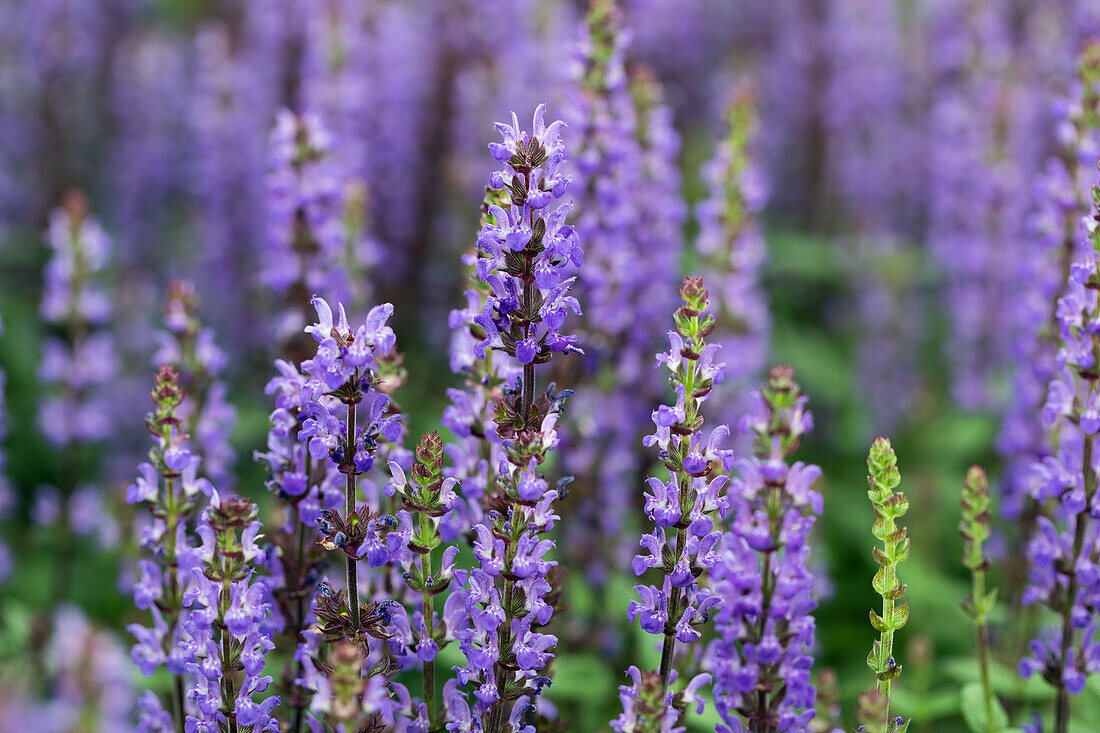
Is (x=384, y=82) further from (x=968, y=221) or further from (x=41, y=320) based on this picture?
(x=968, y=221)

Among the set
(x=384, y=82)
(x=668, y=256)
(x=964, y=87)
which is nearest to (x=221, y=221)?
(x=384, y=82)

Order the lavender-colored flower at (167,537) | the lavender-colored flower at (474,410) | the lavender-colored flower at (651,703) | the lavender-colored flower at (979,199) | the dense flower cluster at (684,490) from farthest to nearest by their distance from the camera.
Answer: the lavender-colored flower at (979,199)
the lavender-colored flower at (474,410)
the lavender-colored flower at (167,537)
the dense flower cluster at (684,490)
the lavender-colored flower at (651,703)

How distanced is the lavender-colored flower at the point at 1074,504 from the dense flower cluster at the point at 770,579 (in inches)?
39.4

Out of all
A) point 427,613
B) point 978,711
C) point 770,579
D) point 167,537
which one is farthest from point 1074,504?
point 167,537

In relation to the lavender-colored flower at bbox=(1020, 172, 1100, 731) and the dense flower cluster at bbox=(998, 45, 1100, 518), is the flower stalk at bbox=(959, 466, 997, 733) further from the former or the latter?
the dense flower cluster at bbox=(998, 45, 1100, 518)

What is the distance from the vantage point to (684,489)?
2.83 m

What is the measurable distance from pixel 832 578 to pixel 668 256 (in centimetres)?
235

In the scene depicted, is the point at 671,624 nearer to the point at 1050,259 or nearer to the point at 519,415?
the point at 519,415

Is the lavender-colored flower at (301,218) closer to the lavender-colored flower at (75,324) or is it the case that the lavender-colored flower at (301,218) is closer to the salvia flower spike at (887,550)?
the lavender-colored flower at (75,324)

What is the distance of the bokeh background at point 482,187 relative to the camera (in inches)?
256

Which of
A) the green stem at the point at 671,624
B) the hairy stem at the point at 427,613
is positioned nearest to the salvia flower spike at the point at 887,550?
the green stem at the point at 671,624

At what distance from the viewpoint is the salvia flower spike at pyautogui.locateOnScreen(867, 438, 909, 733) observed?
2826 millimetres

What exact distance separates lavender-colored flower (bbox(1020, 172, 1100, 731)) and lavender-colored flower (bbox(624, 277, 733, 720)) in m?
1.21

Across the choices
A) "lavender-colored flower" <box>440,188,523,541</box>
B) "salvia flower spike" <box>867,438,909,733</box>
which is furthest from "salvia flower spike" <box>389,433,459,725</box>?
"salvia flower spike" <box>867,438,909,733</box>
